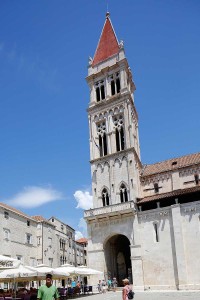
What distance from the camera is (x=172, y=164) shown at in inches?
1645

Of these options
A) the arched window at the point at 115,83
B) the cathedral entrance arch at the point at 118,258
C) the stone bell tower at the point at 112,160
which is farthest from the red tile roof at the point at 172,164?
the arched window at the point at 115,83

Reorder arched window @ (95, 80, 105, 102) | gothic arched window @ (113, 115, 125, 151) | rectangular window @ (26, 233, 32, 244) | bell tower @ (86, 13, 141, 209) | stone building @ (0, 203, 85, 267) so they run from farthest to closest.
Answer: rectangular window @ (26, 233, 32, 244) → arched window @ (95, 80, 105, 102) → stone building @ (0, 203, 85, 267) → gothic arched window @ (113, 115, 125, 151) → bell tower @ (86, 13, 141, 209)

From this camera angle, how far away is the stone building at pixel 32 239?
137 feet

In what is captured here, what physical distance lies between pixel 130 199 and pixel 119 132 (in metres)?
8.78

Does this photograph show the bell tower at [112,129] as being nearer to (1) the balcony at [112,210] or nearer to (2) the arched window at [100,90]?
(2) the arched window at [100,90]

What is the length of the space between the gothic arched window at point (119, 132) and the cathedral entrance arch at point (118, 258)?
10715mm

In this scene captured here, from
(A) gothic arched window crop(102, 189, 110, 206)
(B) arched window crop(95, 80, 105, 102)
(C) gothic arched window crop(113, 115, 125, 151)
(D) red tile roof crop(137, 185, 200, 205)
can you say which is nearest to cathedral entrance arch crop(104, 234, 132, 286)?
(A) gothic arched window crop(102, 189, 110, 206)

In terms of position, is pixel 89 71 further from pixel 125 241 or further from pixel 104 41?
pixel 125 241

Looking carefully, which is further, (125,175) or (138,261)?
(125,175)

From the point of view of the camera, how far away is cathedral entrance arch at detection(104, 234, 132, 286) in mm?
38094

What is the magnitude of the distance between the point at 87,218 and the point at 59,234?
23.6 m

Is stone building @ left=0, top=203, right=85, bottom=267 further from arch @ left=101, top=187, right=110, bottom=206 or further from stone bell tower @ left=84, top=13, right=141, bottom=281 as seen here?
arch @ left=101, top=187, right=110, bottom=206

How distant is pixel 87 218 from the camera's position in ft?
128

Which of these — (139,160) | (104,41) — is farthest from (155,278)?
(104,41)
